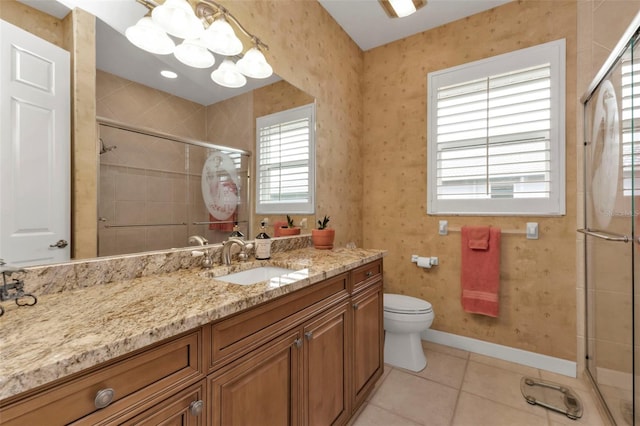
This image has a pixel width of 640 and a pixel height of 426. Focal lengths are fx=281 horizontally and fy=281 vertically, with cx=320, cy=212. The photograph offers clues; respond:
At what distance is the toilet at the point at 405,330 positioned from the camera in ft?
6.71

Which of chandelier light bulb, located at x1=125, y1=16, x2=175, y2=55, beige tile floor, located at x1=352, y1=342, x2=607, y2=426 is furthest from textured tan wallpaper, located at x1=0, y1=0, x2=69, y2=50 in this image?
beige tile floor, located at x1=352, y1=342, x2=607, y2=426

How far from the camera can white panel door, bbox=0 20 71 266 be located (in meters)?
0.85

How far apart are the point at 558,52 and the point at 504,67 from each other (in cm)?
33

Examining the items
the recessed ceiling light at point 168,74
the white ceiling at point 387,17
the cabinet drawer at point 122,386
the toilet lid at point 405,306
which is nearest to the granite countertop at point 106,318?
the cabinet drawer at point 122,386

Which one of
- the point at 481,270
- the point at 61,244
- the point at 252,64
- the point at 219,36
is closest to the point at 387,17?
the point at 252,64

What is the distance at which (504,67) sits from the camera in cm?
226

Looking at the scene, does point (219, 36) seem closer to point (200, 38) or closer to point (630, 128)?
point (200, 38)

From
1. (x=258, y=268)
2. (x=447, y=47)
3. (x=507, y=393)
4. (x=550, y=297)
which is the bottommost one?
(x=507, y=393)

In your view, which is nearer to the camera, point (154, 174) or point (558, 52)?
point (154, 174)

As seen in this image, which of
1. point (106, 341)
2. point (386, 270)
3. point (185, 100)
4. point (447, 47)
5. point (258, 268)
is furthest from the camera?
point (386, 270)

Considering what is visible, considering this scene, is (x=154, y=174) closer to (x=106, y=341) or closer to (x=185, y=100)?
(x=185, y=100)

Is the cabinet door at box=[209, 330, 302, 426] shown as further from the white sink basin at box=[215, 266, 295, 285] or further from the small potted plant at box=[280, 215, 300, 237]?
the small potted plant at box=[280, 215, 300, 237]

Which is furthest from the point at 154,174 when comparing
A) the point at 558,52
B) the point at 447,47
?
the point at 558,52

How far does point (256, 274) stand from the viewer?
1.51 m
